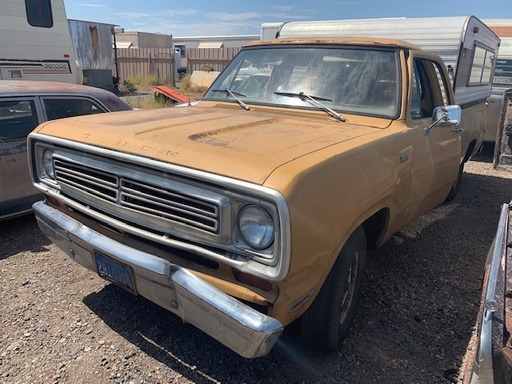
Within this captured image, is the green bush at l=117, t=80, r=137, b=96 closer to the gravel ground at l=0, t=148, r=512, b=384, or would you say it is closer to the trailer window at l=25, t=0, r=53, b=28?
the trailer window at l=25, t=0, r=53, b=28

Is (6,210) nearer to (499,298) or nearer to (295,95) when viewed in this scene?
(295,95)

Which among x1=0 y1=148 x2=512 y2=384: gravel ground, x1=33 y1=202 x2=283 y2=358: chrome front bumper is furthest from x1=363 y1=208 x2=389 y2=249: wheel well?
x1=33 y1=202 x2=283 y2=358: chrome front bumper

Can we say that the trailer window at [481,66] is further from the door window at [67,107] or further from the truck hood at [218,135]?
the door window at [67,107]

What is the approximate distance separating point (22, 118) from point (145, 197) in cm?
299

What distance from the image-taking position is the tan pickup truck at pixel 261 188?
6.64 feet

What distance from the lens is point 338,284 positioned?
2.50 metres

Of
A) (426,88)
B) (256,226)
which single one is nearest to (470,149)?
(426,88)

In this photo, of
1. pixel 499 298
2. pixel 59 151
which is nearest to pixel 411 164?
pixel 499 298

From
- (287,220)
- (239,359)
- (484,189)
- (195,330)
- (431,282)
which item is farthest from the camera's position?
(484,189)

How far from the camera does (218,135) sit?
257 centimetres

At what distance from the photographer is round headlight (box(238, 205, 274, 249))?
2.01 metres

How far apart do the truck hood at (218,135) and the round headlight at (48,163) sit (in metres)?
0.15

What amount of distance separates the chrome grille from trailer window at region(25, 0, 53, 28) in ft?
24.5

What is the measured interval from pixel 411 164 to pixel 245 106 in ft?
4.62
